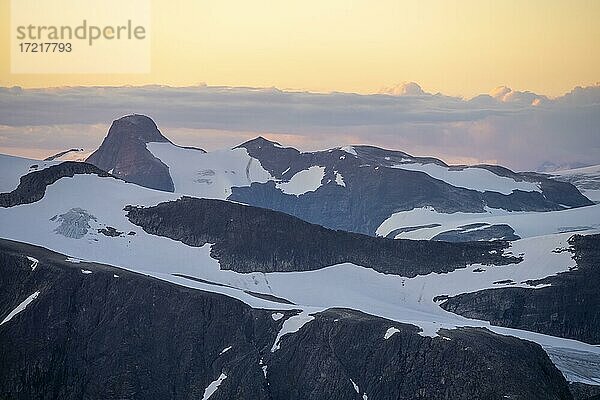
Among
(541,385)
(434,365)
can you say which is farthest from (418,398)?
(541,385)

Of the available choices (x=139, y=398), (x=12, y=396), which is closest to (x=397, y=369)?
(x=139, y=398)

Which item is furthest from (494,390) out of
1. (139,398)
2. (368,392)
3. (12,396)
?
(12,396)

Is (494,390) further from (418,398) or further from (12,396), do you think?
(12,396)

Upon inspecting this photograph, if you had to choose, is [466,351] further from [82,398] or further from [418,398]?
[82,398]

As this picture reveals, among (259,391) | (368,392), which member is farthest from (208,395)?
(368,392)

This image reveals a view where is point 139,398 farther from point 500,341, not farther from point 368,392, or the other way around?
point 500,341
